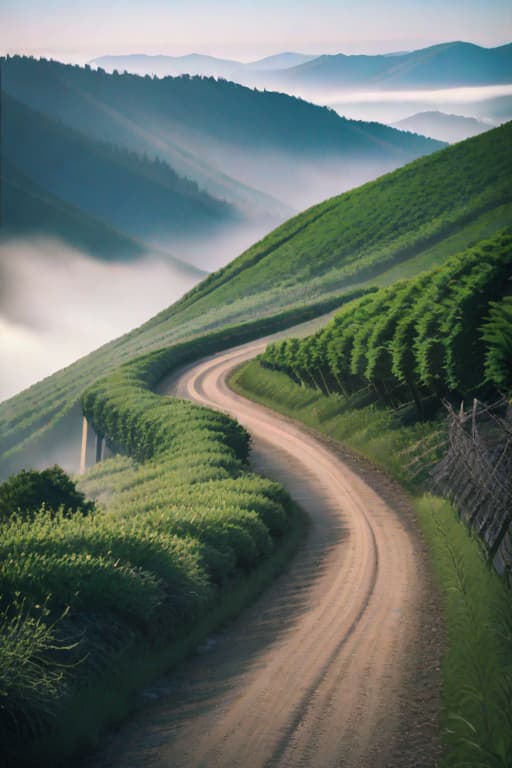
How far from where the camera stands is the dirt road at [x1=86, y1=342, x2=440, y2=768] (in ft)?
45.1

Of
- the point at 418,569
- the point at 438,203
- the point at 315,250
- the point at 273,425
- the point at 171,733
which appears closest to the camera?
the point at 171,733

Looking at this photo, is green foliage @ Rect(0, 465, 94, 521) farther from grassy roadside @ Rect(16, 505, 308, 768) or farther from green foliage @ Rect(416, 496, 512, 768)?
green foliage @ Rect(416, 496, 512, 768)

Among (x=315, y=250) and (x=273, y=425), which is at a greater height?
(x=315, y=250)

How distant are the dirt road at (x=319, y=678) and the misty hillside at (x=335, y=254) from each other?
233 feet

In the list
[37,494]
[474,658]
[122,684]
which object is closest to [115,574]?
[122,684]

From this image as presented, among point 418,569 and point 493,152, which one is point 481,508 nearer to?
point 418,569

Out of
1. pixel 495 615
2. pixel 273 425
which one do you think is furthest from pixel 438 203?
pixel 495 615

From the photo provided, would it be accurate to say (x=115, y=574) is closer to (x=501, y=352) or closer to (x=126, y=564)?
(x=126, y=564)

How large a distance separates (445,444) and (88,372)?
90286 millimetres

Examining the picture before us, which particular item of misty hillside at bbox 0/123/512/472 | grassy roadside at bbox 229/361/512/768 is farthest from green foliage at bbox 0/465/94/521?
misty hillside at bbox 0/123/512/472

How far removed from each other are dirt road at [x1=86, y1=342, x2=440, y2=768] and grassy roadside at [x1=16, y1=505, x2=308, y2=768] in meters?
0.32

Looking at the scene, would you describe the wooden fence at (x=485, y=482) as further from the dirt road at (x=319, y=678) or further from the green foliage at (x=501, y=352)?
the green foliage at (x=501, y=352)

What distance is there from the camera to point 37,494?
2938 centimetres

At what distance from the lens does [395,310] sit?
166 ft
